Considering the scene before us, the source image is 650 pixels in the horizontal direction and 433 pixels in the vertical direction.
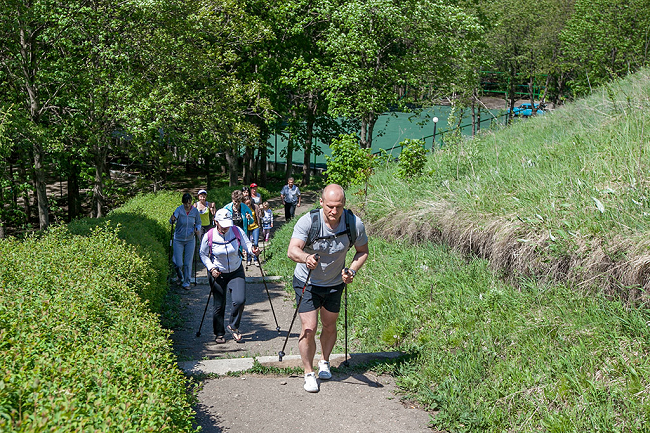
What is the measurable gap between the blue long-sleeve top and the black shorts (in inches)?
234

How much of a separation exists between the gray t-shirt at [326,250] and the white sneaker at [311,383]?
3.11ft

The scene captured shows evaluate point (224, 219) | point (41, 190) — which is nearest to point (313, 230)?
point (224, 219)

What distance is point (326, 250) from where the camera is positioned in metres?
5.70

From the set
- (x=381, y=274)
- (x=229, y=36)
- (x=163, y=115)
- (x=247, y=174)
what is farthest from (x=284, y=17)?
(x=381, y=274)

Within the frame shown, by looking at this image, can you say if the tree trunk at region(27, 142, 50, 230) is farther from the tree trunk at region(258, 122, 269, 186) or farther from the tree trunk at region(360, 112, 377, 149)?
the tree trunk at region(360, 112, 377, 149)

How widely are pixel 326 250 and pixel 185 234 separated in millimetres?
6390

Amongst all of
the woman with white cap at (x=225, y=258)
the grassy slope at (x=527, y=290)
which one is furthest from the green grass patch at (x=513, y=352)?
the woman with white cap at (x=225, y=258)

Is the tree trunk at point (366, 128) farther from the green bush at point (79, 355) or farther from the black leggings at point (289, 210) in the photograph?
the green bush at point (79, 355)

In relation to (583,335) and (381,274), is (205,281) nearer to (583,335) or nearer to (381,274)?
(381,274)

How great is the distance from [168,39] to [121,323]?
44.2ft

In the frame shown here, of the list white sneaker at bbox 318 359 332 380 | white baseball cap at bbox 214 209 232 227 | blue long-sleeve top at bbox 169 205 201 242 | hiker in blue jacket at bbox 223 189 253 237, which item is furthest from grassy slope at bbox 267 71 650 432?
blue long-sleeve top at bbox 169 205 201 242

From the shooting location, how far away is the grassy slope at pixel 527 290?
5176 mm

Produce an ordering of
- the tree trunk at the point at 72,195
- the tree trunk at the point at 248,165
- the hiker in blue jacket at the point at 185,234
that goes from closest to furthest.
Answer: the hiker in blue jacket at the point at 185,234, the tree trunk at the point at 72,195, the tree trunk at the point at 248,165

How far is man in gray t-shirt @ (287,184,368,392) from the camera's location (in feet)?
18.2
